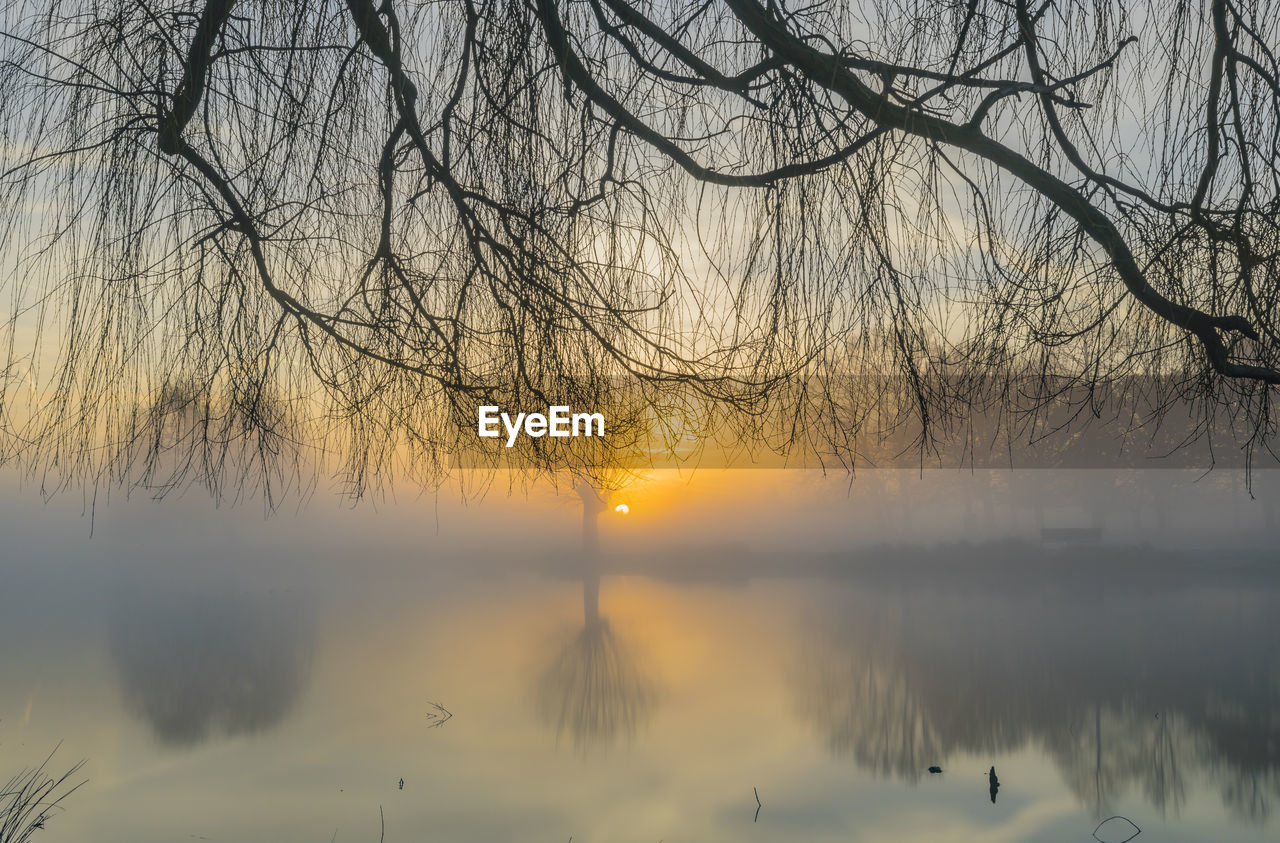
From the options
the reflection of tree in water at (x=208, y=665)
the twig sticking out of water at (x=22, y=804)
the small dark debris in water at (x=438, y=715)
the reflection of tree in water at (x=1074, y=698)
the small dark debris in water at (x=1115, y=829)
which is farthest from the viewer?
the reflection of tree in water at (x=208, y=665)

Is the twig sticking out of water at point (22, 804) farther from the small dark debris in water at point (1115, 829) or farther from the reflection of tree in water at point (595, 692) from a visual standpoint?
the reflection of tree in water at point (595, 692)

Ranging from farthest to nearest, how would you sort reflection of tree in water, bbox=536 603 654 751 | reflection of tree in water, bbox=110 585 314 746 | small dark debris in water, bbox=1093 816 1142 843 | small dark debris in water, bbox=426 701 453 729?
reflection of tree in water, bbox=110 585 314 746 → reflection of tree in water, bbox=536 603 654 751 → small dark debris in water, bbox=426 701 453 729 → small dark debris in water, bbox=1093 816 1142 843

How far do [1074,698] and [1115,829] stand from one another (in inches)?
215

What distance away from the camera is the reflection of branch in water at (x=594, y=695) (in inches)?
465

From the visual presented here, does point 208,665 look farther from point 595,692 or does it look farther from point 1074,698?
point 1074,698

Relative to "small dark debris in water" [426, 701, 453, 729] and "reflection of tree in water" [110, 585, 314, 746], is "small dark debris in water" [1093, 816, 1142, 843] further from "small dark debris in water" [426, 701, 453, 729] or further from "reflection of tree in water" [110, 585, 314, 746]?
"reflection of tree in water" [110, 585, 314, 746]

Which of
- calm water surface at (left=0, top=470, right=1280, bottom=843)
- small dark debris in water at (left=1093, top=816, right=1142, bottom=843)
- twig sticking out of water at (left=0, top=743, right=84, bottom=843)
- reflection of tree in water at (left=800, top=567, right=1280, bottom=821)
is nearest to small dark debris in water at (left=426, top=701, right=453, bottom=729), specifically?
calm water surface at (left=0, top=470, right=1280, bottom=843)

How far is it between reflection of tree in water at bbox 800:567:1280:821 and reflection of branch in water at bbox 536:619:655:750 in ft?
8.00

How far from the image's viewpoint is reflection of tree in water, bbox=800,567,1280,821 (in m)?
9.87

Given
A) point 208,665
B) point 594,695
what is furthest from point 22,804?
point 208,665

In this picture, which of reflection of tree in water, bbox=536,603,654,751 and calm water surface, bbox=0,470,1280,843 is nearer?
calm water surface, bbox=0,470,1280,843

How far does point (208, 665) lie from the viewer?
16.9 meters

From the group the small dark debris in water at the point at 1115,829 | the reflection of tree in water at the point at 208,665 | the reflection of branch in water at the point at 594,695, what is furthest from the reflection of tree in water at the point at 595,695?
the small dark debris in water at the point at 1115,829

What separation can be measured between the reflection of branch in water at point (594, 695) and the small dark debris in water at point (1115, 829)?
5539 mm
